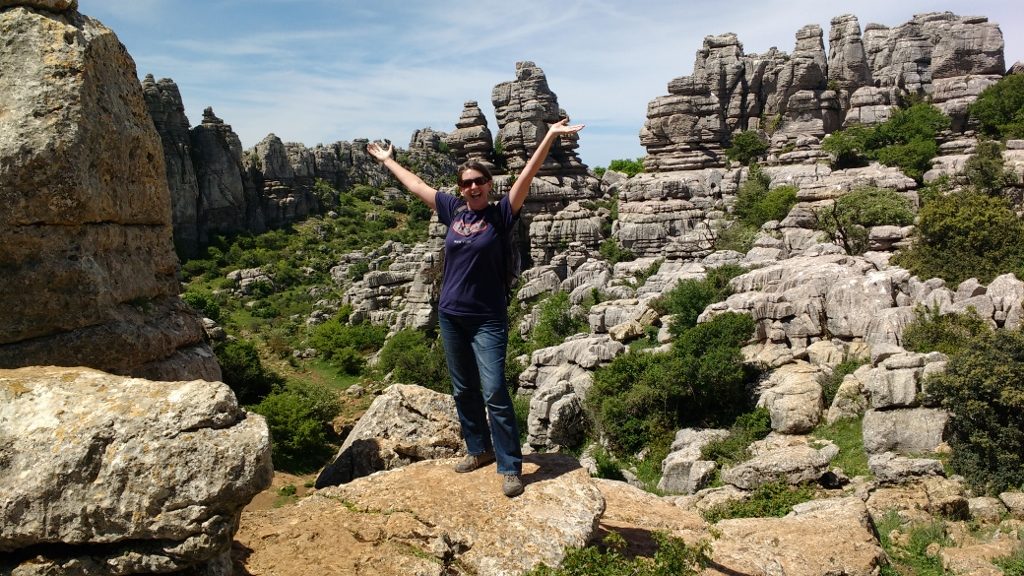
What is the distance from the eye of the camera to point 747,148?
43312 mm

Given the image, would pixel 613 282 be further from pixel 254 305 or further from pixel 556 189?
pixel 254 305

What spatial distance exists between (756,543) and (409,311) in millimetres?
30887

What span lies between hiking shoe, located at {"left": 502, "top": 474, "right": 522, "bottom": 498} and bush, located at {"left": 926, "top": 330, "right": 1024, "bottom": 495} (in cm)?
→ 845

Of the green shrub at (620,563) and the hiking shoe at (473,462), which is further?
the hiking shoe at (473,462)

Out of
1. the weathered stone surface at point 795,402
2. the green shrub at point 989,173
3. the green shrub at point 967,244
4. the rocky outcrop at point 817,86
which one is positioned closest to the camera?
the weathered stone surface at point 795,402

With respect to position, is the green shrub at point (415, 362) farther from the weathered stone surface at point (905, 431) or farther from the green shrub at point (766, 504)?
the green shrub at point (766, 504)

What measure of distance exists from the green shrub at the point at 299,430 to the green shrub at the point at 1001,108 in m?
36.3

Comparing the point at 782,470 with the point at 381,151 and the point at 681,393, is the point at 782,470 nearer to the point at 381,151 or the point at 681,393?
the point at 381,151

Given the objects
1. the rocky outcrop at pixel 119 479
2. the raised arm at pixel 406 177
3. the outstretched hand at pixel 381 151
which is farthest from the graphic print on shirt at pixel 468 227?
the rocky outcrop at pixel 119 479

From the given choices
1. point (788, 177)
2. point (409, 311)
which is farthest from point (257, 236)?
point (788, 177)

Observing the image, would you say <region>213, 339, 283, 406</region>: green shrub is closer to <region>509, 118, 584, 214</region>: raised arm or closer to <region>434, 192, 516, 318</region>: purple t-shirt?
<region>434, 192, 516, 318</region>: purple t-shirt

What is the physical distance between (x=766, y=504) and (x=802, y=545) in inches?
120

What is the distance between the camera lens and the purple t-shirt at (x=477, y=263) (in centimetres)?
481

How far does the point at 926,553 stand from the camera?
7531 millimetres
